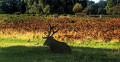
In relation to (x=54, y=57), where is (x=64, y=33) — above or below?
below

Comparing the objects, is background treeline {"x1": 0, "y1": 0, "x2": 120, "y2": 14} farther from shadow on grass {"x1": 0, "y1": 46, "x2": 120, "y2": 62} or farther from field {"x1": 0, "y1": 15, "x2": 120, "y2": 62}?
shadow on grass {"x1": 0, "y1": 46, "x2": 120, "y2": 62}

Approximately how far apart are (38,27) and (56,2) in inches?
1288

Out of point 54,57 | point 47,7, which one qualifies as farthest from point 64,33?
point 47,7

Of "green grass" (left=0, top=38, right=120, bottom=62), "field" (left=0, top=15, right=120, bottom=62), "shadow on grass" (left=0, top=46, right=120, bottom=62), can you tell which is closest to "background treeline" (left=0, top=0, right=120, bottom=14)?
"field" (left=0, top=15, right=120, bottom=62)

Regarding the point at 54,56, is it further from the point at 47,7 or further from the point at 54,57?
the point at 47,7

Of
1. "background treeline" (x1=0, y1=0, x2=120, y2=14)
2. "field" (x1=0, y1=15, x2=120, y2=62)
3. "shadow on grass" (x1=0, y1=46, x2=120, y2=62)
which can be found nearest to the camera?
"shadow on grass" (x1=0, y1=46, x2=120, y2=62)

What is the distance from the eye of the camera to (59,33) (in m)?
18.3

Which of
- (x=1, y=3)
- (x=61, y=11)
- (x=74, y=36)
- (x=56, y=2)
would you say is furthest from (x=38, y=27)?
(x=1, y=3)

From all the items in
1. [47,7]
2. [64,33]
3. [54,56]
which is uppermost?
[47,7]

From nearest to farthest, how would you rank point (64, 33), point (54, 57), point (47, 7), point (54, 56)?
point (54, 57), point (54, 56), point (64, 33), point (47, 7)

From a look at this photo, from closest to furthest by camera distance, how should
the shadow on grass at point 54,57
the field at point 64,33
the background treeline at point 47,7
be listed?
the shadow on grass at point 54,57 < the field at point 64,33 < the background treeline at point 47,7

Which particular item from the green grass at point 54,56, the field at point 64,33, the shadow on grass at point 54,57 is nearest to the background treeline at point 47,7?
the field at point 64,33

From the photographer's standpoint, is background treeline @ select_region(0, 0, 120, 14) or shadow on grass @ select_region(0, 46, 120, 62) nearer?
shadow on grass @ select_region(0, 46, 120, 62)

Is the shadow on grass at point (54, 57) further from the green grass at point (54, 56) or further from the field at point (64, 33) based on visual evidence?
the field at point (64, 33)
